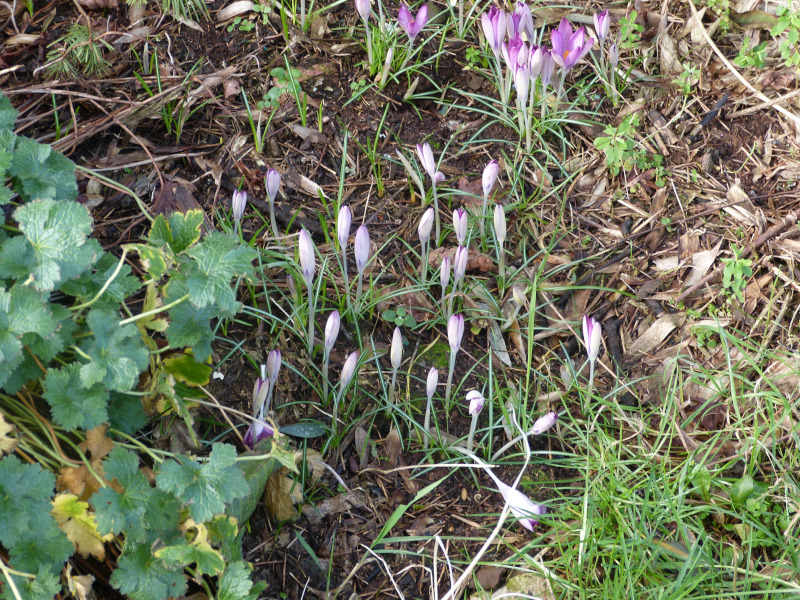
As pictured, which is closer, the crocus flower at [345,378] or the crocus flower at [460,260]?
the crocus flower at [345,378]

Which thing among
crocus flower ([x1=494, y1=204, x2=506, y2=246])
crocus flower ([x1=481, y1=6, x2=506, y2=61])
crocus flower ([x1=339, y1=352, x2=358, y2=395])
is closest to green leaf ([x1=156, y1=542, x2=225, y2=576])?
crocus flower ([x1=339, y1=352, x2=358, y2=395])

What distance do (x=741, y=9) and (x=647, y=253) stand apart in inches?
54.4

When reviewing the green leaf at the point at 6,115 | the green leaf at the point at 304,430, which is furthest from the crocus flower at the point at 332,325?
the green leaf at the point at 6,115

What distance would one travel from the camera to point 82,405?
5.00 feet

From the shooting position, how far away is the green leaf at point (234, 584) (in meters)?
1.56

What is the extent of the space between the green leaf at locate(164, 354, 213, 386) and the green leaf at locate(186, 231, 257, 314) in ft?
0.80

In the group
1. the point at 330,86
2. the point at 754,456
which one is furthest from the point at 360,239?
the point at 754,456

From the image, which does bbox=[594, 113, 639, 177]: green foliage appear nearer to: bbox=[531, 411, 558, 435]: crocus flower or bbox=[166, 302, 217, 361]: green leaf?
bbox=[531, 411, 558, 435]: crocus flower

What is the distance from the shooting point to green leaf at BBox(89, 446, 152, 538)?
1.46 meters

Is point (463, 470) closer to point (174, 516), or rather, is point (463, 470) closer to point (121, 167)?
point (174, 516)

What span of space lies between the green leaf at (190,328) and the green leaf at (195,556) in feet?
1.53

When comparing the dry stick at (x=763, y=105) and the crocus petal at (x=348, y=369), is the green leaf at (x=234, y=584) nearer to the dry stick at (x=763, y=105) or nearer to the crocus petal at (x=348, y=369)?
the crocus petal at (x=348, y=369)

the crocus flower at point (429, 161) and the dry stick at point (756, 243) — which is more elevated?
the crocus flower at point (429, 161)

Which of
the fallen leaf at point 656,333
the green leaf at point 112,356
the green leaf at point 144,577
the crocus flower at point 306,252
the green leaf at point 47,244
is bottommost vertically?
the fallen leaf at point 656,333
